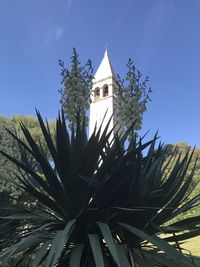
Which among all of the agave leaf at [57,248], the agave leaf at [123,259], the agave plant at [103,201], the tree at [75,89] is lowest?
the agave leaf at [123,259]

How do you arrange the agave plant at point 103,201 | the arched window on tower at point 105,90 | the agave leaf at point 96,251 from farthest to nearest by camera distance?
the arched window on tower at point 105,90 → the agave plant at point 103,201 → the agave leaf at point 96,251

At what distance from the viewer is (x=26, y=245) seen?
98.7 inches

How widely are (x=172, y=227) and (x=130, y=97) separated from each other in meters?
3.45

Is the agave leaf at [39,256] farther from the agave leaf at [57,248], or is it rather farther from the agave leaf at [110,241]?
the agave leaf at [110,241]

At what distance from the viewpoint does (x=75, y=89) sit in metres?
5.43

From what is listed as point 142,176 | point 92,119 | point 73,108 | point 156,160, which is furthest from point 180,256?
point 92,119

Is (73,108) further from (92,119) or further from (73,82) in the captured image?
(92,119)

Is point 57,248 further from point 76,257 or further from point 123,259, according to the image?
point 123,259

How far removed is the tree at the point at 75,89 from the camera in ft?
17.3

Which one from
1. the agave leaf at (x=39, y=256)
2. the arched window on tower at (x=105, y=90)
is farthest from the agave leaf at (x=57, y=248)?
the arched window on tower at (x=105, y=90)

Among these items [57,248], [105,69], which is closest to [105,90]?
[105,69]

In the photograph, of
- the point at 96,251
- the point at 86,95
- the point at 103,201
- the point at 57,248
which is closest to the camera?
the point at 57,248

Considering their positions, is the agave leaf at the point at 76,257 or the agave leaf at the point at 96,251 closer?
the agave leaf at the point at 96,251

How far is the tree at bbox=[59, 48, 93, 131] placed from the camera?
207 inches
